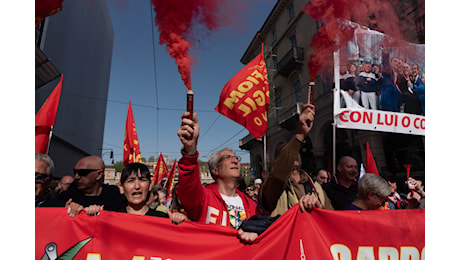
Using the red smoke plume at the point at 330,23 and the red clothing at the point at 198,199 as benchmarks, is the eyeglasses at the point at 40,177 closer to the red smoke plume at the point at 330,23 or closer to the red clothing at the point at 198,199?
the red clothing at the point at 198,199

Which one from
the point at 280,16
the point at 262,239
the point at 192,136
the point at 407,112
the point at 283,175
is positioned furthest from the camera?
the point at 280,16

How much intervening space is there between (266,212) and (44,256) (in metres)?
1.77

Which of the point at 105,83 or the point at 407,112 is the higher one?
the point at 105,83

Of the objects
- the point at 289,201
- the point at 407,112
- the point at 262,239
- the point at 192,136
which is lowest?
the point at 262,239

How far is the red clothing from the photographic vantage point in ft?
6.95

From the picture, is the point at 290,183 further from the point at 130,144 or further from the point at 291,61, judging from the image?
the point at 291,61

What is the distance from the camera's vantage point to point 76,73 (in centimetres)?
2175

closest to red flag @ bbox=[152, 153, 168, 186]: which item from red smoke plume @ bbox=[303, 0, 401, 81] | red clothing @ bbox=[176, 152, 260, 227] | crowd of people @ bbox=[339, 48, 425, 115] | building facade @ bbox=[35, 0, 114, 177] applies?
crowd of people @ bbox=[339, 48, 425, 115]

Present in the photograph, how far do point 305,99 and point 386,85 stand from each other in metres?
10.8

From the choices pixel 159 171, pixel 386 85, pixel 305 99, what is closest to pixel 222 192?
pixel 386 85

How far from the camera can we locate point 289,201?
8.27 feet

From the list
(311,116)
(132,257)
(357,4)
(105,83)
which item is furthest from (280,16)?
(105,83)

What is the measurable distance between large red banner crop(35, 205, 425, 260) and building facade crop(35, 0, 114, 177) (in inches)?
532

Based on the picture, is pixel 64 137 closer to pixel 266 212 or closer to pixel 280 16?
pixel 280 16
